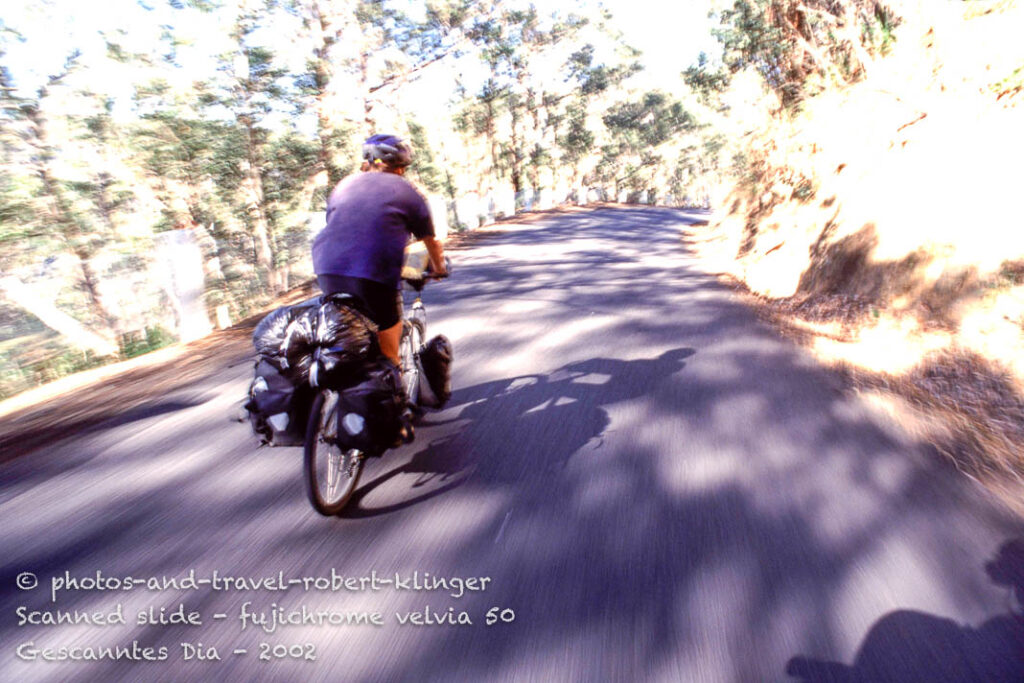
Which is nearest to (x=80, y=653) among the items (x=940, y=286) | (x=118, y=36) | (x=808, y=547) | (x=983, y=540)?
(x=808, y=547)

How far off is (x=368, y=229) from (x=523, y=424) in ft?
6.35

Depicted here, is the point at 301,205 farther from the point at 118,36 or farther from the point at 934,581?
the point at 934,581

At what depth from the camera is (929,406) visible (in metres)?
4.69

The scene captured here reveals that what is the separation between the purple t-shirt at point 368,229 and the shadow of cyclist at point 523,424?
1.25 m

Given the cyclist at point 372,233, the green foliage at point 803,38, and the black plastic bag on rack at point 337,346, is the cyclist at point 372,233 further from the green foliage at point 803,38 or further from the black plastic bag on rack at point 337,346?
the green foliage at point 803,38

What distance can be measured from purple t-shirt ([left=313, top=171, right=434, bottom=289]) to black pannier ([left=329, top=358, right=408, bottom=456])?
0.57 metres

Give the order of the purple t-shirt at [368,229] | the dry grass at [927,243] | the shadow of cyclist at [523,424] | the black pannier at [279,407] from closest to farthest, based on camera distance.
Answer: the black pannier at [279,407], the purple t-shirt at [368,229], the shadow of cyclist at [523,424], the dry grass at [927,243]

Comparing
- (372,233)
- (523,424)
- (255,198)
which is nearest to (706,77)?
(255,198)

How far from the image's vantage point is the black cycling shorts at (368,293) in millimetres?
3471

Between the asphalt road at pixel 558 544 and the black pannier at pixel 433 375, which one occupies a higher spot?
the black pannier at pixel 433 375

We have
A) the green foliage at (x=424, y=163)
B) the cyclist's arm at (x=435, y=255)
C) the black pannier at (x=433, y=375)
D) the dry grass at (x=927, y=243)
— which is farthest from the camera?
the green foliage at (x=424, y=163)

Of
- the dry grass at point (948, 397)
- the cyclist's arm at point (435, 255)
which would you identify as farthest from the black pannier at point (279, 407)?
the dry grass at point (948, 397)

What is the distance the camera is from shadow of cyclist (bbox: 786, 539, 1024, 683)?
2.29m

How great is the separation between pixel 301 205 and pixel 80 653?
16.0 meters
